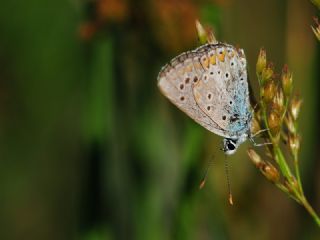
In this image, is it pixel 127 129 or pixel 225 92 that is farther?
pixel 127 129

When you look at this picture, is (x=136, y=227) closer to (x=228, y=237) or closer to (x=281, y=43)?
(x=228, y=237)

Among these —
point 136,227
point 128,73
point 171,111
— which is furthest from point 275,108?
point 128,73

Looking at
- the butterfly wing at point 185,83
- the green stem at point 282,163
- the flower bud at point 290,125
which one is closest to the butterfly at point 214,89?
the butterfly wing at point 185,83

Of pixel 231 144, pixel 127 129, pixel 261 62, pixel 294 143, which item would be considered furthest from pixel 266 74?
pixel 127 129

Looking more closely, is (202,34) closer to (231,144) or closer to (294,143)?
(294,143)

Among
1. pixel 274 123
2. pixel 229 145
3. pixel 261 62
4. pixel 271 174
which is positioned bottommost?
pixel 229 145

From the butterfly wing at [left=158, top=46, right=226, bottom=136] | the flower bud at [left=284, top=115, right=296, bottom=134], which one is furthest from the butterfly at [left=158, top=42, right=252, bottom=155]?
the flower bud at [left=284, top=115, right=296, bottom=134]
